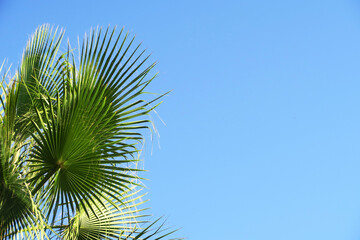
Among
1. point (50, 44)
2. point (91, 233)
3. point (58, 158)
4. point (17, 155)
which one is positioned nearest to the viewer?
point (58, 158)

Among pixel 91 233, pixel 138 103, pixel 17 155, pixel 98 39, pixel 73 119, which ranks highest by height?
pixel 98 39

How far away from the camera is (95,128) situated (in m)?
3.52

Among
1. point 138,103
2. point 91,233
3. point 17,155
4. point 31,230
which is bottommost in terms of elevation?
point 31,230

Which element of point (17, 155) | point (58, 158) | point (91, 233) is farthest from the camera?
point (91, 233)

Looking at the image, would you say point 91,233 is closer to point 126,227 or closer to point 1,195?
point 126,227

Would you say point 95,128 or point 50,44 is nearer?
point 95,128

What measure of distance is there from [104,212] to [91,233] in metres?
0.25

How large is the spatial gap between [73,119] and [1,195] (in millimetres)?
837

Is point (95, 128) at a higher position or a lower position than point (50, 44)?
lower

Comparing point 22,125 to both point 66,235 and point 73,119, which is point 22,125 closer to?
point 73,119

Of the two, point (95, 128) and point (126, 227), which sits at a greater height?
point (95, 128)

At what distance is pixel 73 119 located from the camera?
3400 millimetres

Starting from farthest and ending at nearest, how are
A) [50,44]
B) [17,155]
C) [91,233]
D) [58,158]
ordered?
[50,44]
[91,233]
[17,155]
[58,158]

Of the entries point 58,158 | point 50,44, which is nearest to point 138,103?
point 58,158
